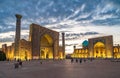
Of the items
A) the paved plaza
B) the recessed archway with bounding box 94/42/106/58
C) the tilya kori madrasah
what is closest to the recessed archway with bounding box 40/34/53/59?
the tilya kori madrasah

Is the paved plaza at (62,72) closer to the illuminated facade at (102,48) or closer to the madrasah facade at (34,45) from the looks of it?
the madrasah facade at (34,45)

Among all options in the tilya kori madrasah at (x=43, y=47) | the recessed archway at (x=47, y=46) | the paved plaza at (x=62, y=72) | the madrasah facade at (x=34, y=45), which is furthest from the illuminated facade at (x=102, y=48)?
the paved plaza at (x=62, y=72)

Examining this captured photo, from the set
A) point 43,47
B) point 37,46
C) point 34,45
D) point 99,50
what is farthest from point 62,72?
point 99,50

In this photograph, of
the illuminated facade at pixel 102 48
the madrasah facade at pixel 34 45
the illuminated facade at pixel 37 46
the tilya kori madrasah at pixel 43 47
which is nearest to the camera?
the madrasah facade at pixel 34 45

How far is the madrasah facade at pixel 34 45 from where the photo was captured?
45400 mm

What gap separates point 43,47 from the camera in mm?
64812

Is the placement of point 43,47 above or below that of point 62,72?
above

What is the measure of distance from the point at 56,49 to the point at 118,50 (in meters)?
31.6

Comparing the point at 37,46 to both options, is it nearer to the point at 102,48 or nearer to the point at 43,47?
the point at 43,47

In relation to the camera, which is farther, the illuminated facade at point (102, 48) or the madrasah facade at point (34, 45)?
the illuminated facade at point (102, 48)

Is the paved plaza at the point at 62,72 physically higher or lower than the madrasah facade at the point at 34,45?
lower

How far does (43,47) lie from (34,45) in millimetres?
10861

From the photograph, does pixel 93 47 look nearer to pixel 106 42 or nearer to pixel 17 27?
pixel 106 42

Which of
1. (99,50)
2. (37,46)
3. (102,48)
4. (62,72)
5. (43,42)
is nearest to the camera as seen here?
(62,72)
